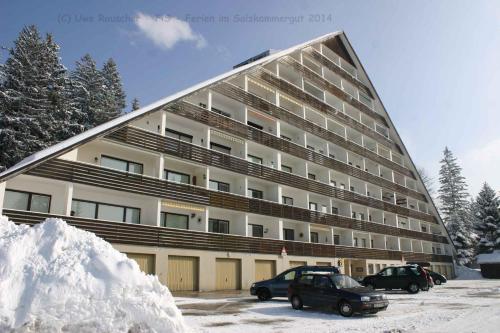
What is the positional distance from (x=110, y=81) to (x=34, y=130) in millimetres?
21373

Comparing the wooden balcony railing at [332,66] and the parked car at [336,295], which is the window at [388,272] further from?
the wooden balcony railing at [332,66]

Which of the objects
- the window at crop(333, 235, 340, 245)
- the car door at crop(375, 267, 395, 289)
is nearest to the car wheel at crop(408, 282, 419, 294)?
the car door at crop(375, 267, 395, 289)

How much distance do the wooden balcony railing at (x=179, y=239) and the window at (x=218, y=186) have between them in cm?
407

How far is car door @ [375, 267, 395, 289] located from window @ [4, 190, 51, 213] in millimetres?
20159

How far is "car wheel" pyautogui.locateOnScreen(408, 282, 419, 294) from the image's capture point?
24.3 meters

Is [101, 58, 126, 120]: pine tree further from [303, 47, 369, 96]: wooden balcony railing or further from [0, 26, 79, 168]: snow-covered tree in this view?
[303, 47, 369, 96]: wooden balcony railing

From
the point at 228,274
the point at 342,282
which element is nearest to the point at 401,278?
the point at 228,274

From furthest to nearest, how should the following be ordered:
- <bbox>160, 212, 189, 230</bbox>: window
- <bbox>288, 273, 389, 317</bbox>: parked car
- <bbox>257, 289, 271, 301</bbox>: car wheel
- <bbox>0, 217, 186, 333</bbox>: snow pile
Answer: <bbox>160, 212, 189, 230</bbox>: window < <bbox>257, 289, 271, 301</bbox>: car wheel < <bbox>288, 273, 389, 317</bbox>: parked car < <bbox>0, 217, 186, 333</bbox>: snow pile

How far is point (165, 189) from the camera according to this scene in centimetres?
2566

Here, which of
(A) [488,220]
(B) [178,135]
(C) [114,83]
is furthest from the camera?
(A) [488,220]

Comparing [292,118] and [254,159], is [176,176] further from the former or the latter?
[292,118]

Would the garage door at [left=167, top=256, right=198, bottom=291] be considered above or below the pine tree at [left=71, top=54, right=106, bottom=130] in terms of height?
below

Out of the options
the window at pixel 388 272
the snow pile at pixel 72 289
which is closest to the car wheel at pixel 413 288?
the window at pixel 388 272

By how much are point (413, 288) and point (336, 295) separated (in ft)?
41.0
